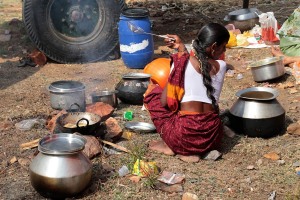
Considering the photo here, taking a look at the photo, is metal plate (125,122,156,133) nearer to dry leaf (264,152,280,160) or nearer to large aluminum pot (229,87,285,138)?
large aluminum pot (229,87,285,138)

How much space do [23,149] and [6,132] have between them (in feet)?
1.74

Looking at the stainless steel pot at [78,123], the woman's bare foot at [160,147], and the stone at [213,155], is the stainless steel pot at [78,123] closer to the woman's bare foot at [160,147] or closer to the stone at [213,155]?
the woman's bare foot at [160,147]

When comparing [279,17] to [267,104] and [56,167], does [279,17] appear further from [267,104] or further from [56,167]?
[56,167]

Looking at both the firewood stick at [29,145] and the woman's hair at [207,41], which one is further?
the firewood stick at [29,145]

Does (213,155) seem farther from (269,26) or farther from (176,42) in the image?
(269,26)

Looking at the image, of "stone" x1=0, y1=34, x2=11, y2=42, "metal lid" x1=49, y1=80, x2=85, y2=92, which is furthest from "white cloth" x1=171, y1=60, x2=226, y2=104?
"stone" x1=0, y1=34, x2=11, y2=42

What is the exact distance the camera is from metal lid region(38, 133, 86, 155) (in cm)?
384

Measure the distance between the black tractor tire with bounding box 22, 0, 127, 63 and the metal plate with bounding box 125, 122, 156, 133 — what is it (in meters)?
2.88

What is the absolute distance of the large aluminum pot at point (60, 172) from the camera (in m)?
3.81

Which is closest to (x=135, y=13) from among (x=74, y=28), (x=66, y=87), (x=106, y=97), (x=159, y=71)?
(x=74, y=28)

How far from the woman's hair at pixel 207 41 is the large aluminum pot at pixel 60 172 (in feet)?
4.13

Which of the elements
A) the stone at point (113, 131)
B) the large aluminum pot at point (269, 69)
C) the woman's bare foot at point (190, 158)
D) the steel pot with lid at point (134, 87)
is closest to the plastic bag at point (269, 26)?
the large aluminum pot at point (269, 69)

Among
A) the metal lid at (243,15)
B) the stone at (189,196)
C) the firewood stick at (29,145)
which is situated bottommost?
the stone at (189,196)

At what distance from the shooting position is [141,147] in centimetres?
485
